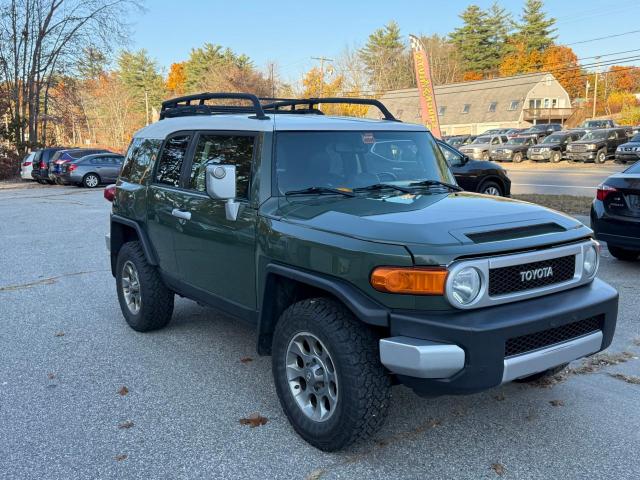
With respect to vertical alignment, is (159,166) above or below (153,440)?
above

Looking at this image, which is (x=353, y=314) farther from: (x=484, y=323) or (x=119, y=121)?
(x=119, y=121)

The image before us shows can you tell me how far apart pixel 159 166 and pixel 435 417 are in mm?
3088

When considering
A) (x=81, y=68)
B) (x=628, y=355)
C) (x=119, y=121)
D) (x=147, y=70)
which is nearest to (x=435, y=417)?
(x=628, y=355)

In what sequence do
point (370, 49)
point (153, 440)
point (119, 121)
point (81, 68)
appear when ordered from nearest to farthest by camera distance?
point (153, 440) < point (81, 68) < point (119, 121) < point (370, 49)

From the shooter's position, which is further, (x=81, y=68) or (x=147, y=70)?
(x=147, y=70)

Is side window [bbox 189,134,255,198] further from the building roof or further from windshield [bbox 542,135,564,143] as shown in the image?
the building roof

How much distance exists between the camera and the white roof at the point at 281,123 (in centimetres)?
→ 406

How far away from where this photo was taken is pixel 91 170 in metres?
25.0

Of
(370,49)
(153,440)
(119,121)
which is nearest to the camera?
(153,440)

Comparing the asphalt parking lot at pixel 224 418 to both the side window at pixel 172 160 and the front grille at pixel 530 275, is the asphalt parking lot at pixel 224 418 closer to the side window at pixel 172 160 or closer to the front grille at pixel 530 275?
the front grille at pixel 530 275

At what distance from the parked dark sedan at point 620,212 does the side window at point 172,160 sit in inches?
215

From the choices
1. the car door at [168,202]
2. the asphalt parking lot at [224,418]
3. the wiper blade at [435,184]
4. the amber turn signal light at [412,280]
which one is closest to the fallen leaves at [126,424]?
the asphalt parking lot at [224,418]

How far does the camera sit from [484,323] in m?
2.86

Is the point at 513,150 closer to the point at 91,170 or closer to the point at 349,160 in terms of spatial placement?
the point at 91,170
